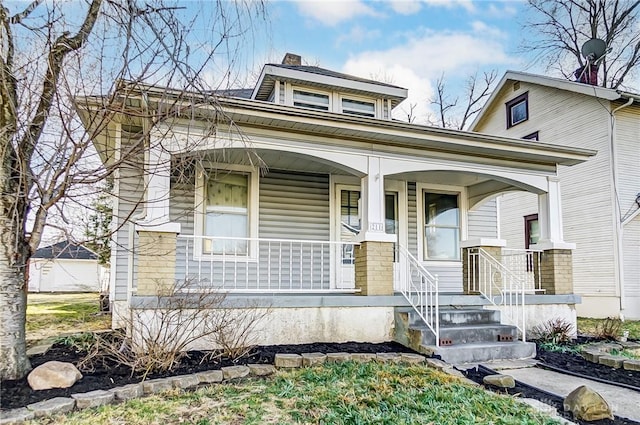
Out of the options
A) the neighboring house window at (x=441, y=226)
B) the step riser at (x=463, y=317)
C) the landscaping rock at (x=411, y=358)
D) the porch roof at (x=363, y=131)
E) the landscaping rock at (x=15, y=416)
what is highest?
the porch roof at (x=363, y=131)

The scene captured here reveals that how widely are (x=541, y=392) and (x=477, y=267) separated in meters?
3.65

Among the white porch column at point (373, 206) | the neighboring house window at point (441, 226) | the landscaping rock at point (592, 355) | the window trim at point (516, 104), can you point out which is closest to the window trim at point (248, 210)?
the white porch column at point (373, 206)

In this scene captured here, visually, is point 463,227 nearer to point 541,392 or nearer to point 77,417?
point 541,392

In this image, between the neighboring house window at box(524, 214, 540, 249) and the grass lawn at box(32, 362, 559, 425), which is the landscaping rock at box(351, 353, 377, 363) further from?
the neighboring house window at box(524, 214, 540, 249)

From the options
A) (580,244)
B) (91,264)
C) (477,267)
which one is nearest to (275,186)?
(477,267)

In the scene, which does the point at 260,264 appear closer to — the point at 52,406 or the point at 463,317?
the point at 463,317

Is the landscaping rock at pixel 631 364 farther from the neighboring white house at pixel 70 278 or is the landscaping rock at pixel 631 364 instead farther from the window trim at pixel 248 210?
the neighboring white house at pixel 70 278

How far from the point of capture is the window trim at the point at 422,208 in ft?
31.2

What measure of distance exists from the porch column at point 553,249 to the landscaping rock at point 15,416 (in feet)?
25.0

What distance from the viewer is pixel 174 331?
530 centimetres

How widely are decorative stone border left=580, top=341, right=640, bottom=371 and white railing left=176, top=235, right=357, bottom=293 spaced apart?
3550 millimetres

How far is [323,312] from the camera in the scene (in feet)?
21.2

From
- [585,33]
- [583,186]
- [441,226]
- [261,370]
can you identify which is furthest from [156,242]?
[585,33]

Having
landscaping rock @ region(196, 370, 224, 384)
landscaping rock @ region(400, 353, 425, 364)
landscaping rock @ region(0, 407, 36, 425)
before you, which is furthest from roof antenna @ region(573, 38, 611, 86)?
landscaping rock @ region(0, 407, 36, 425)
